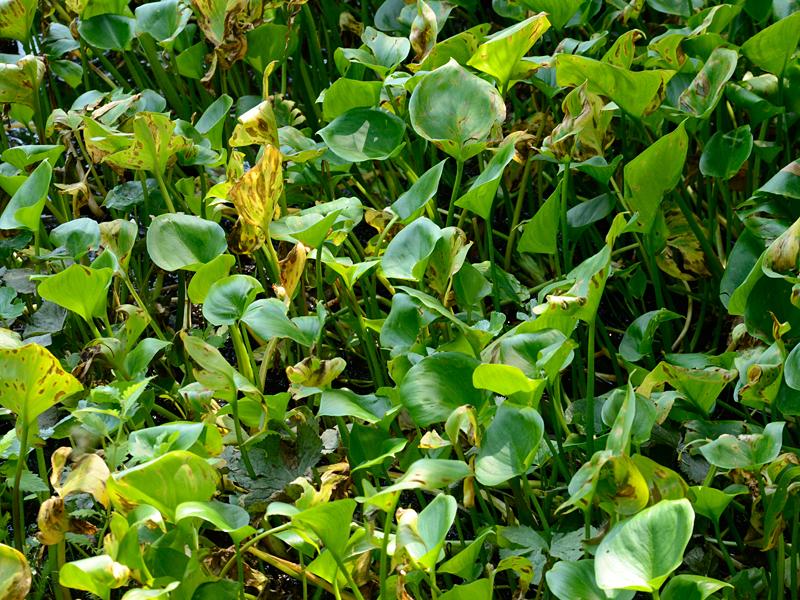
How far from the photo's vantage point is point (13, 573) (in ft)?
2.50

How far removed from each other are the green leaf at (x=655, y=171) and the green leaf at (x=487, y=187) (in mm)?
114

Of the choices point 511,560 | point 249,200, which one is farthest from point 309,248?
point 511,560

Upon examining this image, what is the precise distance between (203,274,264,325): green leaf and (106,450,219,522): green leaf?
0.67 feet

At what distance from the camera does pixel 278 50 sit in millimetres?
1447

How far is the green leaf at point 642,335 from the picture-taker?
1021mm

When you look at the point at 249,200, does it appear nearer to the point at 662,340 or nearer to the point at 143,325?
the point at 143,325

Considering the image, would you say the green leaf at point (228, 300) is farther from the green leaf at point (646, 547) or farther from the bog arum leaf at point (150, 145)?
the green leaf at point (646, 547)

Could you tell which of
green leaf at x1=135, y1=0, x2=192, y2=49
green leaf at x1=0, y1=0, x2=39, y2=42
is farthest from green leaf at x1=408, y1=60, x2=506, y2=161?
green leaf at x1=0, y1=0, x2=39, y2=42

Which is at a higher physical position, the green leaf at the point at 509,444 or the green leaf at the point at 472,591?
the green leaf at the point at 509,444

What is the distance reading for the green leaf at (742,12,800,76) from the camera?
111 centimetres

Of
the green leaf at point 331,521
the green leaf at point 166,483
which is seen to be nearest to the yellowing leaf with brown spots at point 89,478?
the green leaf at point 166,483

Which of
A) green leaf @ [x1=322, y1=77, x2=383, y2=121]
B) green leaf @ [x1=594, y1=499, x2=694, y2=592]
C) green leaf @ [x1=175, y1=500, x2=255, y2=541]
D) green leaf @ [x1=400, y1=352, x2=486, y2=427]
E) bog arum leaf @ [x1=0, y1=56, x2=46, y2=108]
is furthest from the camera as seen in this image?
bog arum leaf @ [x1=0, y1=56, x2=46, y2=108]

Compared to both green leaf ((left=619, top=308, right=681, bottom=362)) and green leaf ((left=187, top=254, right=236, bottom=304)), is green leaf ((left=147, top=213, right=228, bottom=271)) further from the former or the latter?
green leaf ((left=619, top=308, right=681, bottom=362))

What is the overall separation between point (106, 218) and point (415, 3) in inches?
21.8
